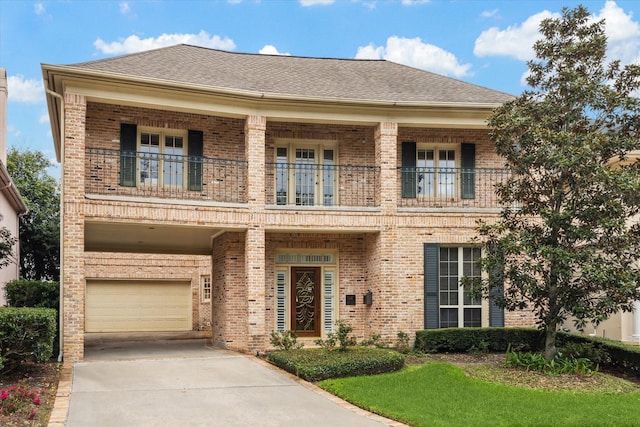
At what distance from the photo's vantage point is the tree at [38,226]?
81.0 ft

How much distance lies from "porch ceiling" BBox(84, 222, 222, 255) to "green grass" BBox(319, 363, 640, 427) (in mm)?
6313

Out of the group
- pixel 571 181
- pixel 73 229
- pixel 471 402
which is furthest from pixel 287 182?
pixel 471 402

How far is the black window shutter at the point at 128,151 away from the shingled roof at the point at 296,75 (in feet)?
4.84

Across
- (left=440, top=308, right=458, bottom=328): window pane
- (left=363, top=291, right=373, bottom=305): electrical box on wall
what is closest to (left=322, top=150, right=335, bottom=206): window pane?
(left=363, top=291, right=373, bottom=305): electrical box on wall

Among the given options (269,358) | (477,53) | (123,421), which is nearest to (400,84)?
(269,358)

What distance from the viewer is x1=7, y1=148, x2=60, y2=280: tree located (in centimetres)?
2470

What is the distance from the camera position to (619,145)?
12.2m

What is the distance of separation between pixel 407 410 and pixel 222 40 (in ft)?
220

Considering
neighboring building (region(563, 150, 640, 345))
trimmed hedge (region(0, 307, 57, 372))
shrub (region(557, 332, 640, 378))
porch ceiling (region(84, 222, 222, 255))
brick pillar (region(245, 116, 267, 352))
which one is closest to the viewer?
trimmed hedge (region(0, 307, 57, 372))

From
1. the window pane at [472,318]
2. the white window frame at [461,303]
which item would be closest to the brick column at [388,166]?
the white window frame at [461,303]

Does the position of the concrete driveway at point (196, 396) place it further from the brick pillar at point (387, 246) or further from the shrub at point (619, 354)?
the shrub at point (619, 354)

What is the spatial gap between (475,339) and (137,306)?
14212 millimetres

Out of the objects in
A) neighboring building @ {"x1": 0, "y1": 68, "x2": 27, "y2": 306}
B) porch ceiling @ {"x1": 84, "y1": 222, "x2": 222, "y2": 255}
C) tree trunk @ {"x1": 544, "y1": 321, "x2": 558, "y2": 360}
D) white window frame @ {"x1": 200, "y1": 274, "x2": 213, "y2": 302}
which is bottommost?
tree trunk @ {"x1": 544, "y1": 321, "x2": 558, "y2": 360}

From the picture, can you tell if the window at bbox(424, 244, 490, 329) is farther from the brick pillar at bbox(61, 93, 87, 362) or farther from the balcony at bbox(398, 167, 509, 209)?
the brick pillar at bbox(61, 93, 87, 362)
